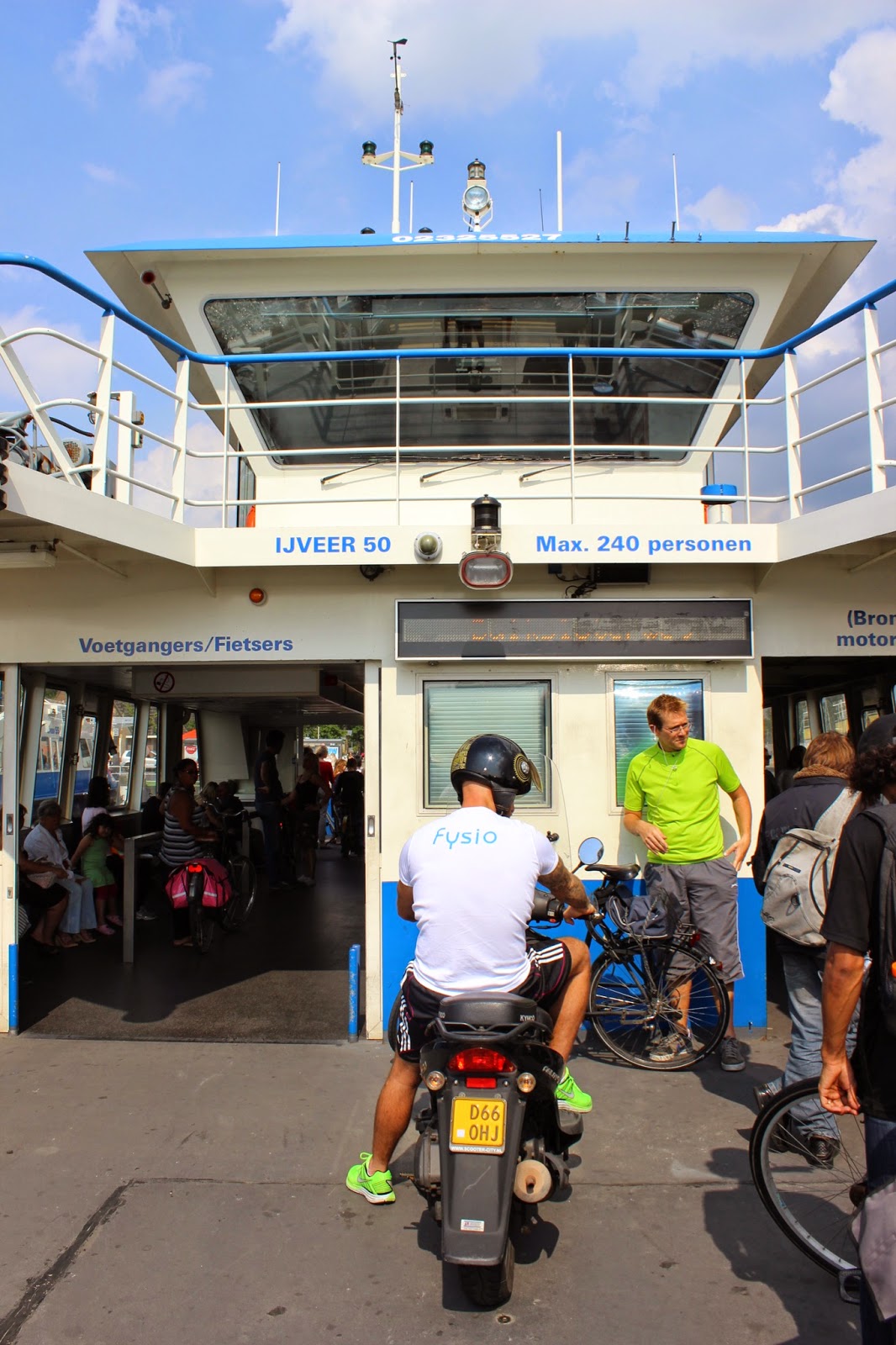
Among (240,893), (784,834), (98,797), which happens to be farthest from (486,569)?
(98,797)

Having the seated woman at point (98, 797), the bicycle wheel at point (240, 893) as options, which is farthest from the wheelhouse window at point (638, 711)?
the seated woman at point (98, 797)

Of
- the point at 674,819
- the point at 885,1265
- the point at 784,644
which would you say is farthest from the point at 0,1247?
the point at 784,644

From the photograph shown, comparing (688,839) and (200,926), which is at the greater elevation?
(688,839)

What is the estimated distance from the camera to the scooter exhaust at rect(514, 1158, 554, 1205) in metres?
3.12

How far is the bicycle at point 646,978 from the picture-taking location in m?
5.49

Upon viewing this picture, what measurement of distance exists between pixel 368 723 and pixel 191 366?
3.63 metres

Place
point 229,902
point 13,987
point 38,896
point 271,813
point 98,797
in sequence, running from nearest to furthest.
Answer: point 13,987, point 38,896, point 229,902, point 98,797, point 271,813

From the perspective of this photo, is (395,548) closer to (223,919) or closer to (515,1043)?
(515,1043)

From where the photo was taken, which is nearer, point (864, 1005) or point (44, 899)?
point (864, 1005)

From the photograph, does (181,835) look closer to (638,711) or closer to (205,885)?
(205,885)

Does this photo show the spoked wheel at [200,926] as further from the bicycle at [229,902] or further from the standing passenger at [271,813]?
the standing passenger at [271,813]

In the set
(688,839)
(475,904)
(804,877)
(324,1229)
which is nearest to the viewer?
(475,904)

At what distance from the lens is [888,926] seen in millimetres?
2473

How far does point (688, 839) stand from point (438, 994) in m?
2.69
